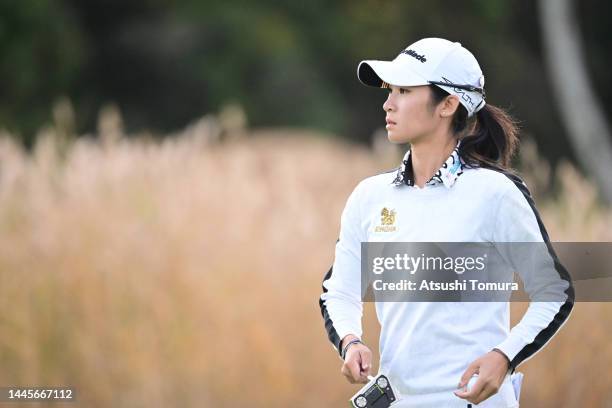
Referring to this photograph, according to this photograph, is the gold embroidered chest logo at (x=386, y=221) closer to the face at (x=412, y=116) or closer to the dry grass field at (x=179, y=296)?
the face at (x=412, y=116)

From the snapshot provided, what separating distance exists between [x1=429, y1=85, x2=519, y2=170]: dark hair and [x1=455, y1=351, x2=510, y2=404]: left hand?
0.50m

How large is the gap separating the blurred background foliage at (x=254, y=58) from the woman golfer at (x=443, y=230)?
12595mm

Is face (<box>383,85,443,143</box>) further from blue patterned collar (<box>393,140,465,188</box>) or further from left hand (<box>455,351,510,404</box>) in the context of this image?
left hand (<box>455,351,510,404</box>)

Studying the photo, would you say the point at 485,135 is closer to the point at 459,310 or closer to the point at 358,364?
the point at 459,310

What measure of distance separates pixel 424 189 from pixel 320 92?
49.0ft

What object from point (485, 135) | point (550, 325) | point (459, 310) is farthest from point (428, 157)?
point (550, 325)

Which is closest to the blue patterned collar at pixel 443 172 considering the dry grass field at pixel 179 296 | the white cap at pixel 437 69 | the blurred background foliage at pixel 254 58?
the white cap at pixel 437 69

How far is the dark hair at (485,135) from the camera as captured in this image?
262 cm

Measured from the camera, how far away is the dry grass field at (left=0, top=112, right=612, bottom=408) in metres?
5.01

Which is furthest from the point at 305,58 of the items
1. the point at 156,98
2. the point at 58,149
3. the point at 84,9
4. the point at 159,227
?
the point at 159,227

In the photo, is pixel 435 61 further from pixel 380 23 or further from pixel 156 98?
pixel 156 98

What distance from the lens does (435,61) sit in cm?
259

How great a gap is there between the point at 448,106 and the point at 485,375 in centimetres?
68

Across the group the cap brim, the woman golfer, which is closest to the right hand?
the woman golfer
